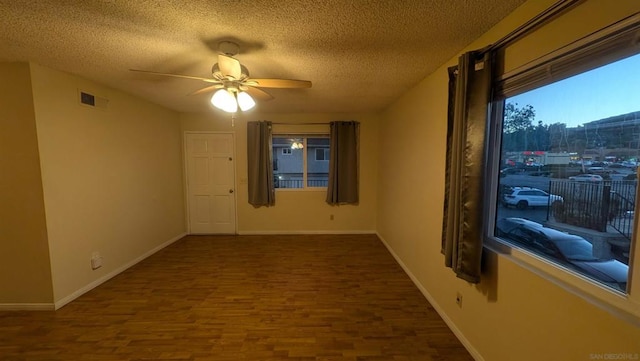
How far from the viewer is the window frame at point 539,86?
94 centimetres

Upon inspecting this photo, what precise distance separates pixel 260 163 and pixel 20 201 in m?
2.78

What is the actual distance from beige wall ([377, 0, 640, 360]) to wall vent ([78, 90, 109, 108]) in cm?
363

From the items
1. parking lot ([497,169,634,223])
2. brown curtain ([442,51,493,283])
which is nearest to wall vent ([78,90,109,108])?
brown curtain ([442,51,493,283])

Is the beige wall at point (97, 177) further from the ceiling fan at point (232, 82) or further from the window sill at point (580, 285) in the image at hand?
the window sill at point (580, 285)

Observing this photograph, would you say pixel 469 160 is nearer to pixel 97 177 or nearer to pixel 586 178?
pixel 586 178

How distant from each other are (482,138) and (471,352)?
156cm

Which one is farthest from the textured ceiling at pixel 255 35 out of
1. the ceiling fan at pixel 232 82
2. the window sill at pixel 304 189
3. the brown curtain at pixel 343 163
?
the window sill at pixel 304 189

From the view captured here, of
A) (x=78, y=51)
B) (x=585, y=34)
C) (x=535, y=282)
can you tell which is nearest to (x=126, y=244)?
(x=78, y=51)

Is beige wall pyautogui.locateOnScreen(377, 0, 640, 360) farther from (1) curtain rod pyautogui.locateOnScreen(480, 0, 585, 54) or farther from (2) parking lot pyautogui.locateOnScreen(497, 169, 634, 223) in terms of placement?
(2) parking lot pyautogui.locateOnScreen(497, 169, 634, 223)

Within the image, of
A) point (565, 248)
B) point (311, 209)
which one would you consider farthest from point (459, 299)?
point (311, 209)

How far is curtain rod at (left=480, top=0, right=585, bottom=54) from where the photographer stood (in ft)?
3.64

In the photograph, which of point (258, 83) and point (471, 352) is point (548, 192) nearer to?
point (471, 352)

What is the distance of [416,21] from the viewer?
1.53 m

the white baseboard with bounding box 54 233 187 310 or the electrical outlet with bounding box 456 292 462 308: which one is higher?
the electrical outlet with bounding box 456 292 462 308
